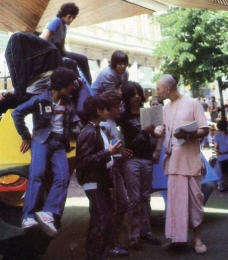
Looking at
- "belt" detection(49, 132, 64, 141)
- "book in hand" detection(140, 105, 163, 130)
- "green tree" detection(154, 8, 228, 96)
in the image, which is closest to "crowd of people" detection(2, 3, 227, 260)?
"belt" detection(49, 132, 64, 141)

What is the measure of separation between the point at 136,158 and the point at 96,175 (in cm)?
154

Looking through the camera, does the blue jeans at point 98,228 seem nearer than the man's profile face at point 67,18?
Yes

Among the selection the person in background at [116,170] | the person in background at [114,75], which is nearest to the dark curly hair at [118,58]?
the person in background at [114,75]

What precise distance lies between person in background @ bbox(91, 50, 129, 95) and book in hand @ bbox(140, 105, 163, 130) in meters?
0.78

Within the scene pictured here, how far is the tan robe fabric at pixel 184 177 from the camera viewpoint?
6113 millimetres

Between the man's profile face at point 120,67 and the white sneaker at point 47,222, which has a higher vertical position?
the man's profile face at point 120,67

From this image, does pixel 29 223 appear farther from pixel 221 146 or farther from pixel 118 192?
pixel 221 146

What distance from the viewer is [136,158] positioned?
6.42 metres

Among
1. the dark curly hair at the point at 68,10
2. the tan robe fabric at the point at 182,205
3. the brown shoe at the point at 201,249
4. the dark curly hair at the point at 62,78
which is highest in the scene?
the dark curly hair at the point at 68,10

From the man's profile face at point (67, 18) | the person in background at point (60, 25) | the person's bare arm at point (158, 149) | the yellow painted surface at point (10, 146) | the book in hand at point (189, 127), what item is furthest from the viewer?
the man's profile face at point (67, 18)

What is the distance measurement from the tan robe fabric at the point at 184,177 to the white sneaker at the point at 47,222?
1.74 meters

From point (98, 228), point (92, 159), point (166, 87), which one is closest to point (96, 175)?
point (92, 159)

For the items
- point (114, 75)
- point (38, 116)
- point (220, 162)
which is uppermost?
point (114, 75)

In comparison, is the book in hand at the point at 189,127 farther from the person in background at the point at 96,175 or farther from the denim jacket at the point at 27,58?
the denim jacket at the point at 27,58
